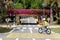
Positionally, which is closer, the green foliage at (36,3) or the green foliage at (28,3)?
the green foliage at (36,3)

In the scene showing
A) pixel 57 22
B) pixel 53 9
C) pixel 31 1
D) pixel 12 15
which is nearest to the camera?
pixel 57 22

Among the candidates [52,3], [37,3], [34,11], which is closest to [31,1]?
[37,3]

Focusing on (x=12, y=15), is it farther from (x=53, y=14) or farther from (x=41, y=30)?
(x=41, y=30)

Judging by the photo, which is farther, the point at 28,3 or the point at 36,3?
the point at 28,3

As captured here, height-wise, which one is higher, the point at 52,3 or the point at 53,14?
the point at 52,3

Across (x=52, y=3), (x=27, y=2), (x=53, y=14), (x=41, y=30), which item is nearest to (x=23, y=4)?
(x=27, y=2)

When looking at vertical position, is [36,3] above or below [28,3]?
above

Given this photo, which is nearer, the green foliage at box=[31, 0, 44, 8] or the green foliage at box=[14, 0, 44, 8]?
the green foliage at box=[31, 0, 44, 8]

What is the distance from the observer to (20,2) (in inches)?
3748

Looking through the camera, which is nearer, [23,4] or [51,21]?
[51,21]

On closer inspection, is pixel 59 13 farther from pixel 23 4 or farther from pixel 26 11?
pixel 23 4

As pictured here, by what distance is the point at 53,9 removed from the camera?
69875mm

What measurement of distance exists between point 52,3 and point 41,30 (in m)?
33.8

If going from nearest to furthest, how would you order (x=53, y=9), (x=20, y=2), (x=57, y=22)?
(x=57, y=22)
(x=53, y=9)
(x=20, y=2)
